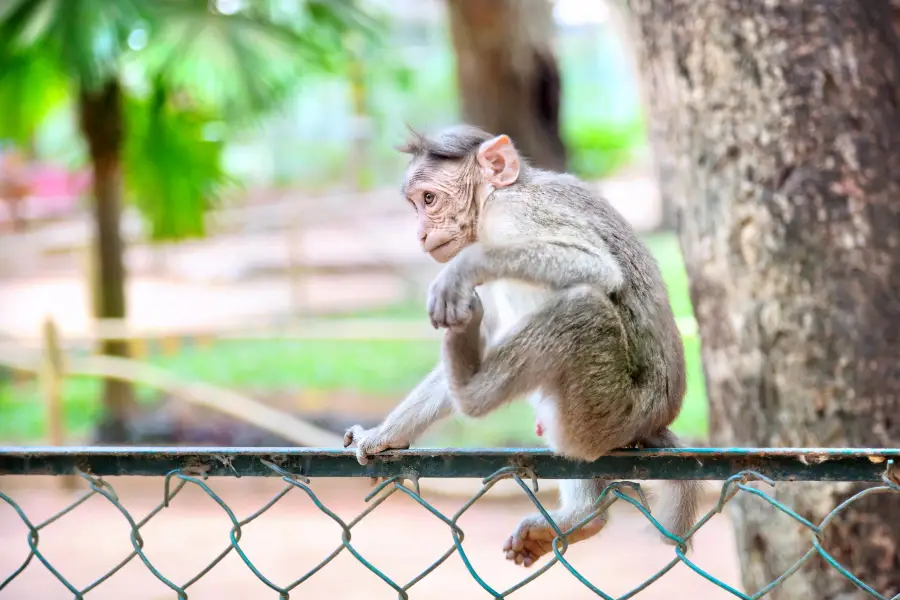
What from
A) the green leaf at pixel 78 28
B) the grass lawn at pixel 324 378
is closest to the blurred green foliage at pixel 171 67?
the green leaf at pixel 78 28

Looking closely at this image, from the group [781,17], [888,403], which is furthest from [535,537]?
[781,17]

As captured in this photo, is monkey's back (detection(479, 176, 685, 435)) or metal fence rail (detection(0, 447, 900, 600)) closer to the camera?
metal fence rail (detection(0, 447, 900, 600))

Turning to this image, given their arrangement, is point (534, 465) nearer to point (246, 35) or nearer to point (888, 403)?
point (888, 403)

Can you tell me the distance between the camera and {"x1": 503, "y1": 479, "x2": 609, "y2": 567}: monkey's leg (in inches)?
98.6

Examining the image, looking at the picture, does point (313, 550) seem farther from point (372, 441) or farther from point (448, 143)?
point (448, 143)

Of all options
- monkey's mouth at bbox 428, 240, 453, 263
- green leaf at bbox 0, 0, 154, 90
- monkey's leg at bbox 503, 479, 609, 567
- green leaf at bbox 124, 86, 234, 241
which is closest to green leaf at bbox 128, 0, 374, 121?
green leaf at bbox 0, 0, 154, 90

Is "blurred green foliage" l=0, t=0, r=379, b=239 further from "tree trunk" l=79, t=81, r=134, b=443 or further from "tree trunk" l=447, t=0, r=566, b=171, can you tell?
"tree trunk" l=447, t=0, r=566, b=171

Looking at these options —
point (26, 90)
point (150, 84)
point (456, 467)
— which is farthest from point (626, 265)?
point (26, 90)

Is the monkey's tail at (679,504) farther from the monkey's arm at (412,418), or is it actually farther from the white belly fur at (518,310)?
the monkey's arm at (412,418)

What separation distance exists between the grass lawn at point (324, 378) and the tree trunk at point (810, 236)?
183 inches

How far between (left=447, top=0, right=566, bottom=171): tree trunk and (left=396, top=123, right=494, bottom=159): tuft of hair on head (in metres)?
4.19

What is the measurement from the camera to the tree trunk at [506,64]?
23.3 feet

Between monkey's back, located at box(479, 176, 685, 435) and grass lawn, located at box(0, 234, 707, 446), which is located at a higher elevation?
monkey's back, located at box(479, 176, 685, 435)

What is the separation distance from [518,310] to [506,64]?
4723 mm
